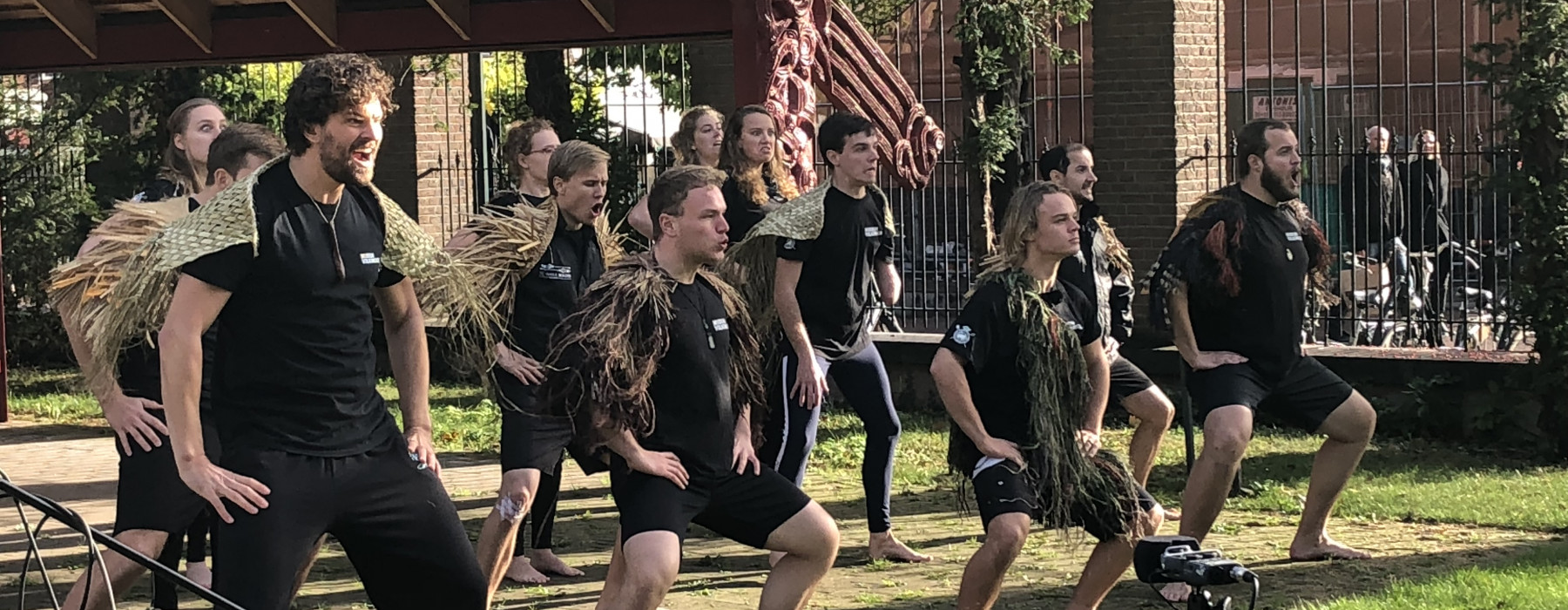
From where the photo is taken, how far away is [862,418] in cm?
844

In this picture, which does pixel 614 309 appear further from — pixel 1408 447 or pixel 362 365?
pixel 1408 447

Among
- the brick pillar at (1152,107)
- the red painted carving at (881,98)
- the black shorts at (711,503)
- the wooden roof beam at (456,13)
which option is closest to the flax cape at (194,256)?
the black shorts at (711,503)

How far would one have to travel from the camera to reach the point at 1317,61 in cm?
2400

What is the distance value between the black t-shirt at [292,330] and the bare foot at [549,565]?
3464mm

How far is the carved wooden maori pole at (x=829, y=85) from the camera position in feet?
31.6

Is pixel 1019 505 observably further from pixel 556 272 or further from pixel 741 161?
pixel 741 161

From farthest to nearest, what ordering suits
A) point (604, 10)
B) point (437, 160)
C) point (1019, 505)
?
1. point (437, 160)
2. point (604, 10)
3. point (1019, 505)

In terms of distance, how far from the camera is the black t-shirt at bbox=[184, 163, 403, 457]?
15.7 feet

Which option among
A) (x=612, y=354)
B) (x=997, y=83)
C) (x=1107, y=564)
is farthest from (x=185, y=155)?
(x=997, y=83)

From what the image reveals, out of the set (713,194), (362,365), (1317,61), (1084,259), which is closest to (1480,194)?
(1084,259)

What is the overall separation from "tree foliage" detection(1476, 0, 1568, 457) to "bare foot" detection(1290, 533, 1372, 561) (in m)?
3.21

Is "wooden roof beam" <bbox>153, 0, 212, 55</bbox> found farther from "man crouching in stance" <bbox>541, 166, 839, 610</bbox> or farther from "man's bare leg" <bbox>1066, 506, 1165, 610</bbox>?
"man's bare leg" <bbox>1066, 506, 1165, 610</bbox>

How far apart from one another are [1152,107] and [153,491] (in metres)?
9.53

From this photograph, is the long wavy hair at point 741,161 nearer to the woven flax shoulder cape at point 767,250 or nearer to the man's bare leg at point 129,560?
the woven flax shoulder cape at point 767,250
